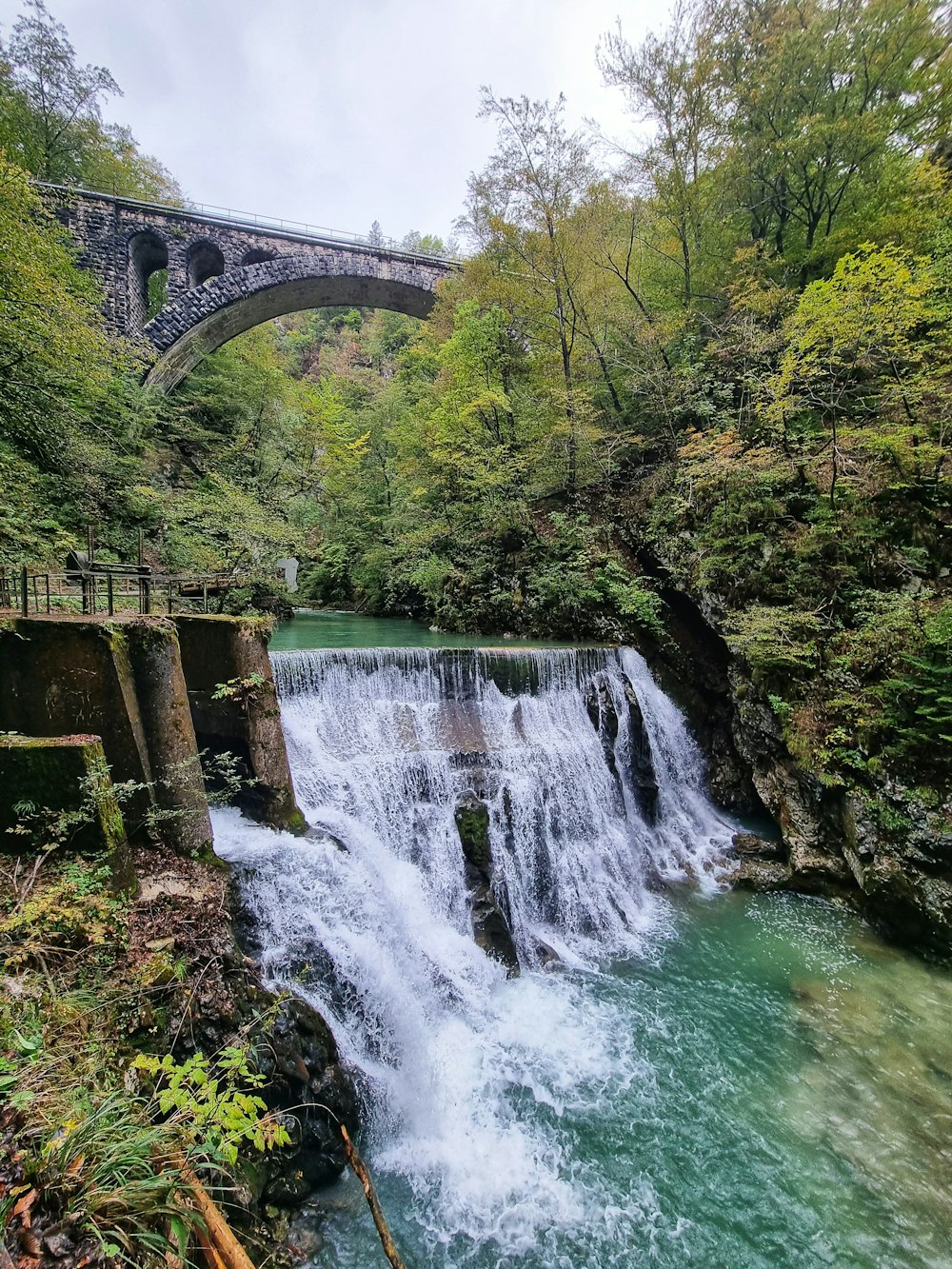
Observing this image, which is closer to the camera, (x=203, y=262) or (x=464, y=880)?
(x=464, y=880)

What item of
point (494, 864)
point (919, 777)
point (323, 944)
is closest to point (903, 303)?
point (919, 777)

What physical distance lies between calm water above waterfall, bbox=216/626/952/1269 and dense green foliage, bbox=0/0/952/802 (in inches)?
114

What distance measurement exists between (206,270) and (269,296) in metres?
3.12

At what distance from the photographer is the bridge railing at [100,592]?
4820mm

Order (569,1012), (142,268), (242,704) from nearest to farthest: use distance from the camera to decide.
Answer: (569,1012) → (242,704) → (142,268)

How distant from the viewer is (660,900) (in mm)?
7113

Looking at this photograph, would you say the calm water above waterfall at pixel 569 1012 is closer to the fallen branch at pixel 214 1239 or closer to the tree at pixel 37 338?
the fallen branch at pixel 214 1239

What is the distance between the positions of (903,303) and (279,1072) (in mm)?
11024

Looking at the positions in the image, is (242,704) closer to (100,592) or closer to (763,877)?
(100,592)

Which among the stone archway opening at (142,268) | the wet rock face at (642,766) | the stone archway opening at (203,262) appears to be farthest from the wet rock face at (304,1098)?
the stone archway opening at (203,262)

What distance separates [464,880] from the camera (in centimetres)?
620

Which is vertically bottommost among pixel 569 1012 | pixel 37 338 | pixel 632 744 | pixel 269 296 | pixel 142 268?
pixel 569 1012

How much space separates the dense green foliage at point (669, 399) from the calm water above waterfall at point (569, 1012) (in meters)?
2.89

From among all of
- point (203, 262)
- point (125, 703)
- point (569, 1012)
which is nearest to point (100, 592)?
point (125, 703)
